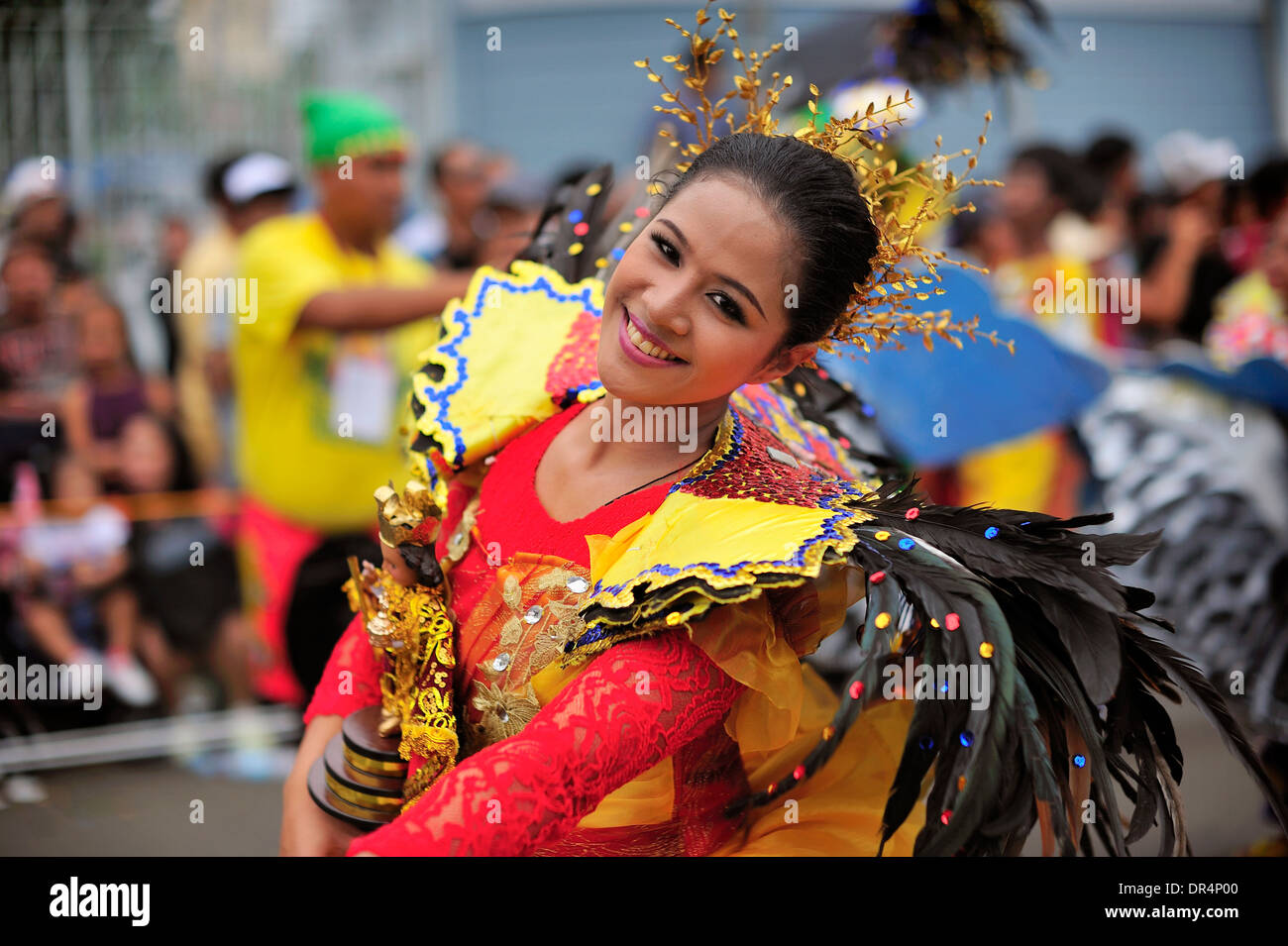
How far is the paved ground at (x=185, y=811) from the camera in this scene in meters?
3.60

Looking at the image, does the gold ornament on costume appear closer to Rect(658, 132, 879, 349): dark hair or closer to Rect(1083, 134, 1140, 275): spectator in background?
Rect(658, 132, 879, 349): dark hair

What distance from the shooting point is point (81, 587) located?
482 centimetres

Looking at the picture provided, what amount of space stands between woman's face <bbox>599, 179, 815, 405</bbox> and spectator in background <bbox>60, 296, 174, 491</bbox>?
392 cm

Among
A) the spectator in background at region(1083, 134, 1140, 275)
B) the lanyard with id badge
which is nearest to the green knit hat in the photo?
the lanyard with id badge

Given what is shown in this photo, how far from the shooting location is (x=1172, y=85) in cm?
1319

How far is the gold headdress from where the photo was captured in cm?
187

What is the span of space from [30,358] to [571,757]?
4511 mm

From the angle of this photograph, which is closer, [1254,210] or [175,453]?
[175,453]

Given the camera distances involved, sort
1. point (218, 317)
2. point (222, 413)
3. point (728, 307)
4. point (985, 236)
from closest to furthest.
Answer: point (728, 307)
point (218, 317)
point (222, 413)
point (985, 236)

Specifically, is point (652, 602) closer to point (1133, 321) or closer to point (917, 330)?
point (917, 330)

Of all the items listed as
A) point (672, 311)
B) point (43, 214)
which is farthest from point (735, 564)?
point (43, 214)

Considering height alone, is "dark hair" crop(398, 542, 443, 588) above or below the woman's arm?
above

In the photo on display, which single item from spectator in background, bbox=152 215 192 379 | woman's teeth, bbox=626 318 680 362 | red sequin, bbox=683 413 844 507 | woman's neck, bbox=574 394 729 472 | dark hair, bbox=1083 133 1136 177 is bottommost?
red sequin, bbox=683 413 844 507

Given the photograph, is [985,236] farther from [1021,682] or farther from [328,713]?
[1021,682]
